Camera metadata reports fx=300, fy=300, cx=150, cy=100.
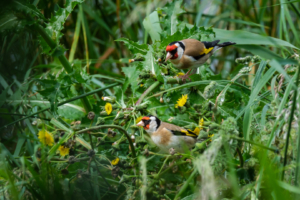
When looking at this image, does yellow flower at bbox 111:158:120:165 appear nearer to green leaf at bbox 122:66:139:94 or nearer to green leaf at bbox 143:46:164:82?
green leaf at bbox 143:46:164:82

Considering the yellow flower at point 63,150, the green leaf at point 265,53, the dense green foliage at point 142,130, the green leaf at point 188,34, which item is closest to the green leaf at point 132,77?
the dense green foliage at point 142,130

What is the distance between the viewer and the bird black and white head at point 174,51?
1847 mm

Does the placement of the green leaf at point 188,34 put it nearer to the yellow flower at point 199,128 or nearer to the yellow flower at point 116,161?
the yellow flower at point 199,128

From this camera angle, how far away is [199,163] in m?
0.92

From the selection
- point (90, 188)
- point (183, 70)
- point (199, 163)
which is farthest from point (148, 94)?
point (199, 163)

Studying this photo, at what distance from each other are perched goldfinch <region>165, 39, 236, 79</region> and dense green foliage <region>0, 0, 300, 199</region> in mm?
64

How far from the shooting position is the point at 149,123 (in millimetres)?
1565

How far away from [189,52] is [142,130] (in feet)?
2.67

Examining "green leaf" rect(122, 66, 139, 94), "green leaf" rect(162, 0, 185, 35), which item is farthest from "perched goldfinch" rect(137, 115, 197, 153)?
"green leaf" rect(162, 0, 185, 35)

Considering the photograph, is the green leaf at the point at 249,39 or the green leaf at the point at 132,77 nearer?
the green leaf at the point at 249,39

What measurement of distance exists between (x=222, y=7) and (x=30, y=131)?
10.5 ft

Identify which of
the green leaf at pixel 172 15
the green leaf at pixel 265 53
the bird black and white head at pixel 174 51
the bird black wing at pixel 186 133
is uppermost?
the green leaf at pixel 172 15

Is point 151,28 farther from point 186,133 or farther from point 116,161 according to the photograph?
point 116,161

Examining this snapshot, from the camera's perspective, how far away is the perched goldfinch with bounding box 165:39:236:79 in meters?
1.88
